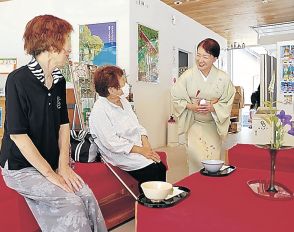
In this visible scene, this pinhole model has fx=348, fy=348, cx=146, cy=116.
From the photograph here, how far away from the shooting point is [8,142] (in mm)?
1596

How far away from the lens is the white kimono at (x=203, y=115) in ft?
8.96

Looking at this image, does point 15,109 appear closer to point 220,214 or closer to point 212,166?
point 220,214

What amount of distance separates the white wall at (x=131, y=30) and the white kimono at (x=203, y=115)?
2546 millimetres

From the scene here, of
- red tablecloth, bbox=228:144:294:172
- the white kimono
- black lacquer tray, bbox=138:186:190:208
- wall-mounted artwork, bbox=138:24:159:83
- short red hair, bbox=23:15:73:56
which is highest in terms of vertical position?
wall-mounted artwork, bbox=138:24:159:83

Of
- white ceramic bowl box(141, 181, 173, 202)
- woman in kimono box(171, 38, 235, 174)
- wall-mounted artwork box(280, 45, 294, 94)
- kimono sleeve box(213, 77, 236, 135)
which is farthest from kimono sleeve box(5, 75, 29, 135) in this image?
wall-mounted artwork box(280, 45, 294, 94)

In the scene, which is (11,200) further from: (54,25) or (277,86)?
(277,86)

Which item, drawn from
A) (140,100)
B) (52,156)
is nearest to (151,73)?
(140,100)

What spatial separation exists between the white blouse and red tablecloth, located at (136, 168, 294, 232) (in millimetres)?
820

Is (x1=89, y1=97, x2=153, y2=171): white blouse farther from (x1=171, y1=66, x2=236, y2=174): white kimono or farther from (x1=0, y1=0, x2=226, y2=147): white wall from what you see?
(x1=0, y1=0, x2=226, y2=147): white wall

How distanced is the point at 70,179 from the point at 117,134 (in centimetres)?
84

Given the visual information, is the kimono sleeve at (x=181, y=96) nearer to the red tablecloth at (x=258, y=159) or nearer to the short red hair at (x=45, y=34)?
the red tablecloth at (x=258, y=159)

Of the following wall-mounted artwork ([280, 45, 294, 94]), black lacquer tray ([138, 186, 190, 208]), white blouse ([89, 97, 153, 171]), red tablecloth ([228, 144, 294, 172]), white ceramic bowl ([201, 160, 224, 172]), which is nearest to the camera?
black lacquer tray ([138, 186, 190, 208])

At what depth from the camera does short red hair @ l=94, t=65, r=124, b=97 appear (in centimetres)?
252

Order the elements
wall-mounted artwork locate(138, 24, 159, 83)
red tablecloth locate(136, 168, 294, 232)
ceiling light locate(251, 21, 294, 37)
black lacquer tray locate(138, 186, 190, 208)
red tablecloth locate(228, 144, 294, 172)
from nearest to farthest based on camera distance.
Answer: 1. red tablecloth locate(136, 168, 294, 232)
2. black lacquer tray locate(138, 186, 190, 208)
3. red tablecloth locate(228, 144, 294, 172)
4. wall-mounted artwork locate(138, 24, 159, 83)
5. ceiling light locate(251, 21, 294, 37)
